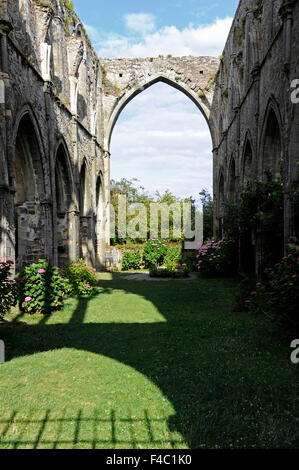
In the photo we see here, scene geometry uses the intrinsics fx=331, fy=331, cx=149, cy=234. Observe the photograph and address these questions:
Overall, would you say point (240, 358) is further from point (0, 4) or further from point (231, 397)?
point (0, 4)

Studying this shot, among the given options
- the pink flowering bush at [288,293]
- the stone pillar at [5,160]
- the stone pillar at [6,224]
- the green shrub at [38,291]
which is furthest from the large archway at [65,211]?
the pink flowering bush at [288,293]

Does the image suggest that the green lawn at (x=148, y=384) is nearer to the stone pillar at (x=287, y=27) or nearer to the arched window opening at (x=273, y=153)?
the arched window opening at (x=273, y=153)

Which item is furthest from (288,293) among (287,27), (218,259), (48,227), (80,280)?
(218,259)

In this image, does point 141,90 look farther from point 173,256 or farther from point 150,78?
point 173,256

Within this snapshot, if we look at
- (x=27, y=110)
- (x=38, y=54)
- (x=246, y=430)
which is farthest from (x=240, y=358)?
(x=38, y=54)

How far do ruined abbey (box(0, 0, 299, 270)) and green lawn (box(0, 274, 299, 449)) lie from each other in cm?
244

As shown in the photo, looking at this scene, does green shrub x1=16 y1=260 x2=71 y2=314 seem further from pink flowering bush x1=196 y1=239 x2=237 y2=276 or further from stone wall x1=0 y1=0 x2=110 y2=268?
pink flowering bush x1=196 y1=239 x2=237 y2=276

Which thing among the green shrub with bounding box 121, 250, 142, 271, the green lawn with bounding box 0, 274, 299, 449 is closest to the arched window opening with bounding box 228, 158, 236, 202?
the green shrub with bounding box 121, 250, 142, 271

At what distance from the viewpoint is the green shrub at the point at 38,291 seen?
23.6 feet

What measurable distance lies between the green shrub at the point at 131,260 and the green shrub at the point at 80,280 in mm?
8160

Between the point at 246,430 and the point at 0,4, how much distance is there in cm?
867

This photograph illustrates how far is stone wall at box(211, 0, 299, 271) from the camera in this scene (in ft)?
21.1

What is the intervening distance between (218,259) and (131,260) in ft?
22.7

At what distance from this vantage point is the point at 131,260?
18.5 metres
